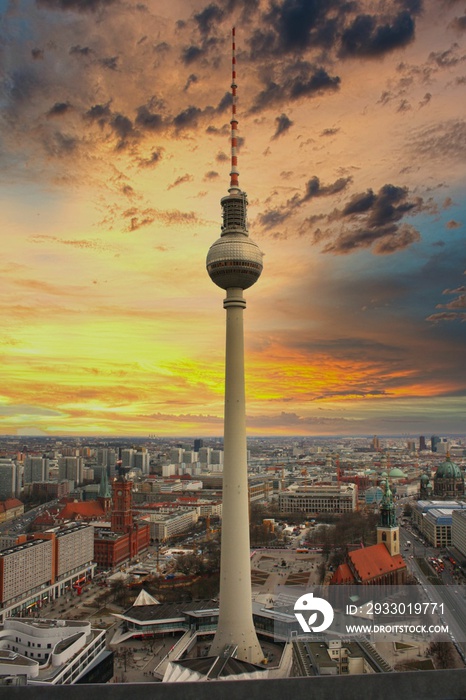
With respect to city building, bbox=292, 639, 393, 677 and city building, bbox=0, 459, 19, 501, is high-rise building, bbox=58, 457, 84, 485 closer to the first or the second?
city building, bbox=0, 459, 19, 501

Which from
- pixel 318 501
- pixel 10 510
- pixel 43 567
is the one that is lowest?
pixel 10 510

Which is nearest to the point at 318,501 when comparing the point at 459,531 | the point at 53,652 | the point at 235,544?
the point at 459,531

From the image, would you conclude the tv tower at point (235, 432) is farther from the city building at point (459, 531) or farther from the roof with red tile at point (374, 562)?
the city building at point (459, 531)

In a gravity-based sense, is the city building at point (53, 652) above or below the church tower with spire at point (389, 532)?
below

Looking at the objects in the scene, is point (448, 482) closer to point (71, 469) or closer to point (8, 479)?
point (8, 479)

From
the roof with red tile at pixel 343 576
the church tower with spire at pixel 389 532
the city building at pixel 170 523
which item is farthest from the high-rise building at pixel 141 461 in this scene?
the roof with red tile at pixel 343 576

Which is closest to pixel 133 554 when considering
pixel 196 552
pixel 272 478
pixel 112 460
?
pixel 196 552
